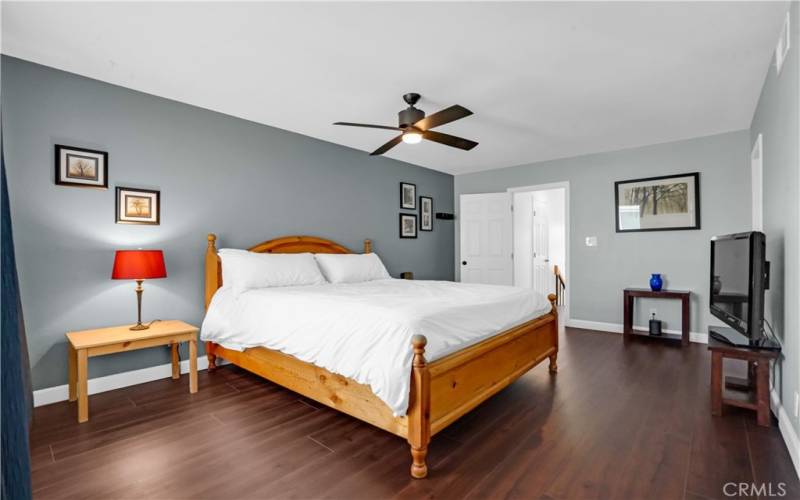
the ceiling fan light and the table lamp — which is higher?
the ceiling fan light

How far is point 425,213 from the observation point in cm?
636

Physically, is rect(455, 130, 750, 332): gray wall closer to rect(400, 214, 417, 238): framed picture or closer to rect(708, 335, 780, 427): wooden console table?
rect(400, 214, 417, 238): framed picture

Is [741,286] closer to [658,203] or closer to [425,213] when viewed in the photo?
[658,203]

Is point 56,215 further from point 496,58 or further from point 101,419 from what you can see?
point 496,58

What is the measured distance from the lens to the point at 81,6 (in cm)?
227

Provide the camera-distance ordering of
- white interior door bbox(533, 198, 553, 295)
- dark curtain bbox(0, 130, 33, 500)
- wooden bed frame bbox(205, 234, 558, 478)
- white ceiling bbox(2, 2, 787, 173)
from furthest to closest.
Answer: white interior door bbox(533, 198, 553, 295) → white ceiling bbox(2, 2, 787, 173) → wooden bed frame bbox(205, 234, 558, 478) → dark curtain bbox(0, 130, 33, 500)

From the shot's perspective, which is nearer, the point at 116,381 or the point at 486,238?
the point at 116,381

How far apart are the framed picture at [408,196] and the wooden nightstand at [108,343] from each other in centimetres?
345

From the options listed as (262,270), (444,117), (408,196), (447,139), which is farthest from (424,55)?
(408,196)

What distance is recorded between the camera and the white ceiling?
2.32 meters

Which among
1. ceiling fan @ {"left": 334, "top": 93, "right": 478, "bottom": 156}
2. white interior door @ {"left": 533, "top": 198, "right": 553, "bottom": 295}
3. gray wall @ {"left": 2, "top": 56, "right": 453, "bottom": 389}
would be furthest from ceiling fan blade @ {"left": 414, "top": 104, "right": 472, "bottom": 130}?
white interior door @ {"left": 533, "top": 198, "right": 553, "bottom": 295}

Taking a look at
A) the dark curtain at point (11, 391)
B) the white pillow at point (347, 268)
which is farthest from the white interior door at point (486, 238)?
the dark curtain at point (11, 391)

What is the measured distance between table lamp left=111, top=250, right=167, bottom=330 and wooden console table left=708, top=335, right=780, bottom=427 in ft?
13.1

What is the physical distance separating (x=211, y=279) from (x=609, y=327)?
4936mm
